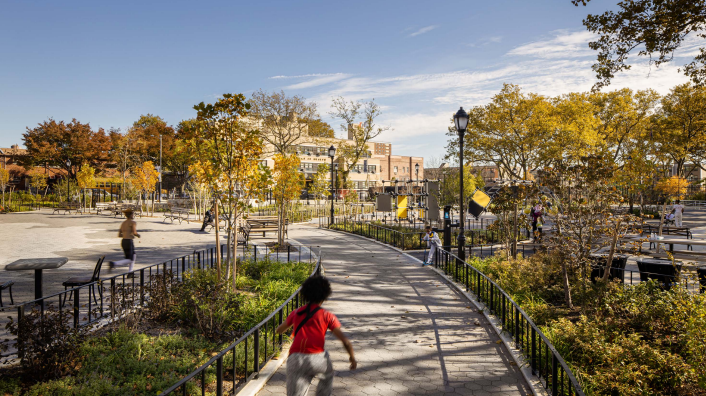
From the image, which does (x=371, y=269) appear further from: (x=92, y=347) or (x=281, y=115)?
(x=281, y=115)

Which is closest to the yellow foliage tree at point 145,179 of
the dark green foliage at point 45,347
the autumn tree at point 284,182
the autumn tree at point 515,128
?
the autumn tree at point 284,182

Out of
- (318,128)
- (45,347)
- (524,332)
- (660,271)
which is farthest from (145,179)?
(660,271)

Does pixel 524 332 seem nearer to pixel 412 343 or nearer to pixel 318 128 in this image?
pixel 412 343

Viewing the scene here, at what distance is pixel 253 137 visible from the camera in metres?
8.87

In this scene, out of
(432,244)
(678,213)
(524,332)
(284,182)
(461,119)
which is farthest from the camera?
(678,213)

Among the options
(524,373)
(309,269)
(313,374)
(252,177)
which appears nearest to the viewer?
(313,374)

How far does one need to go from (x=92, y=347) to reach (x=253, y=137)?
4876 mm

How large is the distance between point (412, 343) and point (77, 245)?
50.8 feet

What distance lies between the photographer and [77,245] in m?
16.5

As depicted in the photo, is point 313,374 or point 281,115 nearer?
point 313,374

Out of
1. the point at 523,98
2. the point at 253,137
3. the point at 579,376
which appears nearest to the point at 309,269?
the point at 253,137

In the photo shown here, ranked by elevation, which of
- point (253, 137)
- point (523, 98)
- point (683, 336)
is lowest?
point (683, 336)

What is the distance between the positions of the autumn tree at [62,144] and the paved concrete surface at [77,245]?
21476 millimetres

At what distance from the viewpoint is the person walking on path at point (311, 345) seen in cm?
364
